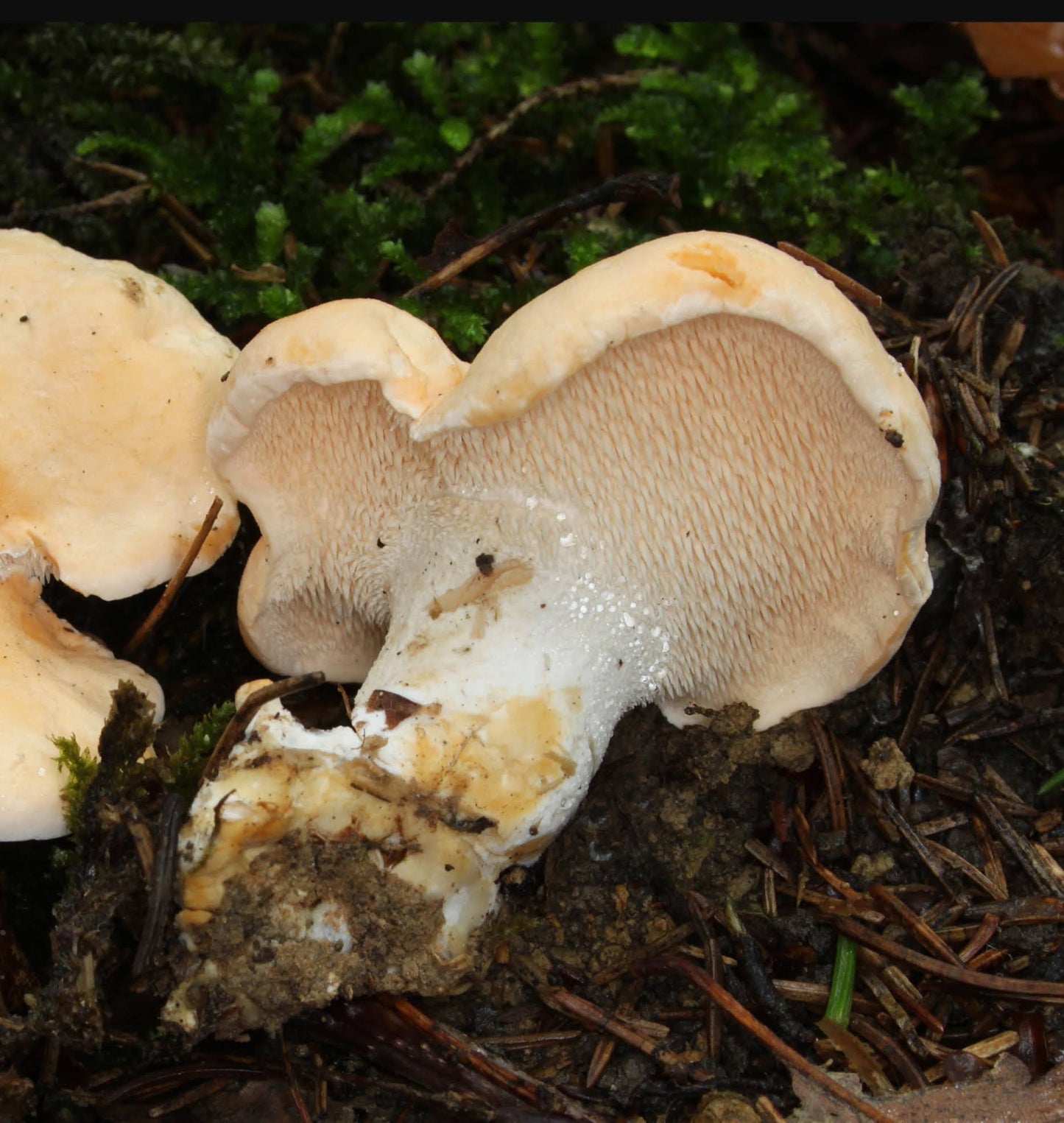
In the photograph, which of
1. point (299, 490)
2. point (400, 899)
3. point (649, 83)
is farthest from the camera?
point (649, 83)

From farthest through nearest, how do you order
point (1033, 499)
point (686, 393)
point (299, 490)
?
point (1033, 499)
point (299, 490)
point (686, 393)

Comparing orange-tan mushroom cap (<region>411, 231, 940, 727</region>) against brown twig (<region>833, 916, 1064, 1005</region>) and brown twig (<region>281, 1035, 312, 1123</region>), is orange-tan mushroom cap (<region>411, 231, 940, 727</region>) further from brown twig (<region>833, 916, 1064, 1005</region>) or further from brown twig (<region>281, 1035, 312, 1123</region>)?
brown twig (<region>281, 1035, 312, 1123</region>)

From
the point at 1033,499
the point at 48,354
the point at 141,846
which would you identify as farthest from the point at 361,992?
the point at 1033,499

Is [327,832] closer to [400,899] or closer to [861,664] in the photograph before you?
[400,899]

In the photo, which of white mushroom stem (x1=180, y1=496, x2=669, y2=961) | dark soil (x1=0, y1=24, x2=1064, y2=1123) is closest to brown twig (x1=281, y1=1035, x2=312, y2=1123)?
dark soil (x1=0, y1=24, x2=1064, y2=1123)

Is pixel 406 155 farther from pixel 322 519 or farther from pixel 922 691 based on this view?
pixel 922 691

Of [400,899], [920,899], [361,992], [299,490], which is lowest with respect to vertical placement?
[920,899]
